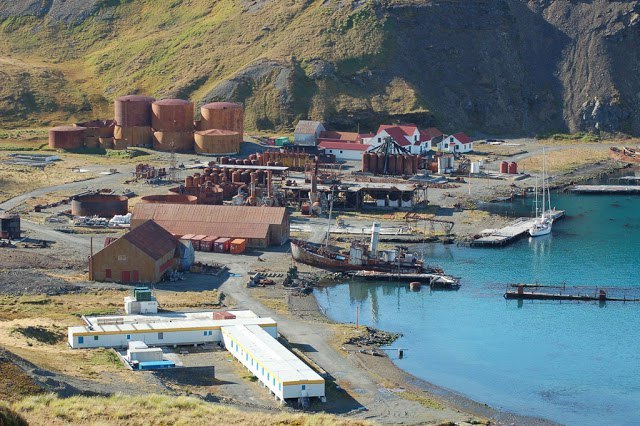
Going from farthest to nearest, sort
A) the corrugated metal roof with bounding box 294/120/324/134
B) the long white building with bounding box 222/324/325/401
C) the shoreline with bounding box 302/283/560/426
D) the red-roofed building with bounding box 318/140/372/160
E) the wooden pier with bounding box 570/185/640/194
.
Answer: the corrugated metal roof with bounding box 294/120/324/134 → the red-roofed building with bounding box 318/140/372/160 → the wooden pier with bounding box 570/185/640/194 → the shoreline with bounding box 302/283/560/426 → the long white building with bounding box 222/324/325/401

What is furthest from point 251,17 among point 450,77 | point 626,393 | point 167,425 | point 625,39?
point 167,425

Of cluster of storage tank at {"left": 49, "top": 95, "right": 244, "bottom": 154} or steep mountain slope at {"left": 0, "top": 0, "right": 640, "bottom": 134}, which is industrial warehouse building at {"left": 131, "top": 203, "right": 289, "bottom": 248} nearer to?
cluster of storage tank at {"left": 49, "top": 95, "right": 244, "bottom": 154}

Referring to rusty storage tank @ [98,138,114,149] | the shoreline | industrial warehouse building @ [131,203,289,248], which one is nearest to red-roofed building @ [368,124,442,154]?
rusty storage tank @ [98,138,114,149]

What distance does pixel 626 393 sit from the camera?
55.1 meters

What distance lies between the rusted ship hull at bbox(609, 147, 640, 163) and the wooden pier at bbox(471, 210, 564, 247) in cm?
3538

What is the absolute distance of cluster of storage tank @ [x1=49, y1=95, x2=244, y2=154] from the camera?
127 m

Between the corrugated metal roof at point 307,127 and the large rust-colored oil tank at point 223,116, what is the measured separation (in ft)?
18.4

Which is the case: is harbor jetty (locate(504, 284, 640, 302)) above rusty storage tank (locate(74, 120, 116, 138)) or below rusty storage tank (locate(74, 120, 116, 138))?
below

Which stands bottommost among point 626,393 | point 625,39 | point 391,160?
point 626,393

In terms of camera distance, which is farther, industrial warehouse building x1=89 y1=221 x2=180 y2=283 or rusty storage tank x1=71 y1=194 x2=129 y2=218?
rusty storage tank x1=71 y1=194 x2=129 y2=218

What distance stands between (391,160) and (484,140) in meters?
25.9

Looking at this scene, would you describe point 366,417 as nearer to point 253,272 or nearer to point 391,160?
point 253,272

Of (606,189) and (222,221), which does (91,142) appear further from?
(606,189)

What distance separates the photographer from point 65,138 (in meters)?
127
